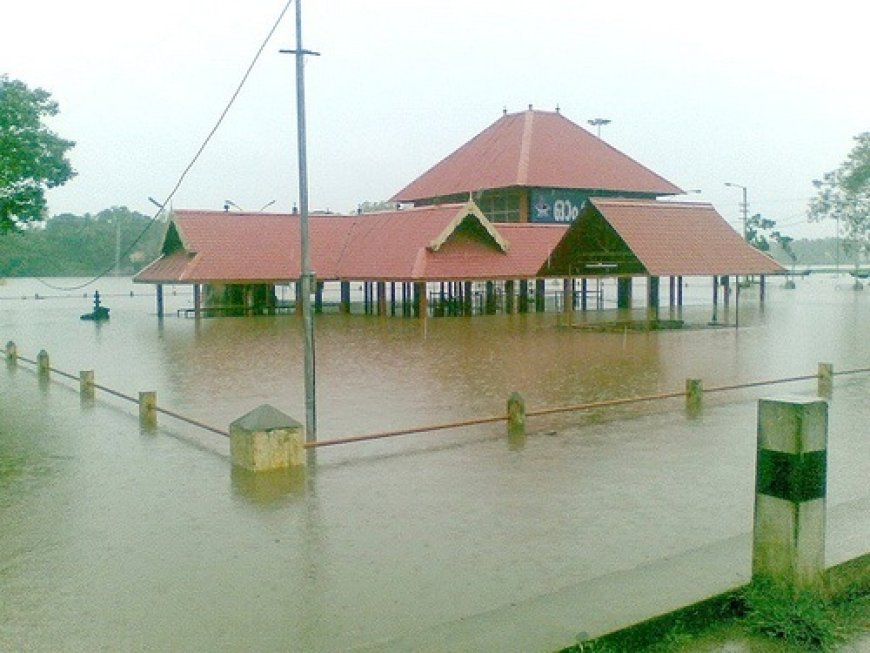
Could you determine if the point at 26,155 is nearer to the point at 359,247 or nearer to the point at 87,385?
the point at 359,247

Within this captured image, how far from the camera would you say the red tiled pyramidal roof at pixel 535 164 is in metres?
41.4

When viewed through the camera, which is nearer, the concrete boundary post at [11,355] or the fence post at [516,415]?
the fence post at [516,415]

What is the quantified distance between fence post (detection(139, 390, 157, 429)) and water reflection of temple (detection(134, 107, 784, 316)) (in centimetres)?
1790

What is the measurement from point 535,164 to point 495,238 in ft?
26.3

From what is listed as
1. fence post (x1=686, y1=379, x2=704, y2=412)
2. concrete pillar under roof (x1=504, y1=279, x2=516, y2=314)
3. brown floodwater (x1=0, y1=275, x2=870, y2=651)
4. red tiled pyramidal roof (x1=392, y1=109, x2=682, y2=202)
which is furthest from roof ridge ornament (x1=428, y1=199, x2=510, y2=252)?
fence post (x1=686, y1=379, x2=704, y2=412)

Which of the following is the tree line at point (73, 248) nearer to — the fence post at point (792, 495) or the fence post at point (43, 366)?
the fence post at point (43, 366)

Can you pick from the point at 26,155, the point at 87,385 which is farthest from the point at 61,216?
the point at 87,385

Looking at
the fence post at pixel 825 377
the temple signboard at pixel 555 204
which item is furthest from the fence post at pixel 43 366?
the temple signboard at pixel 555 204

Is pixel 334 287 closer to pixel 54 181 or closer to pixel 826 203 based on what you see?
pixel 826 203

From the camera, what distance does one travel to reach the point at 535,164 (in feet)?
136

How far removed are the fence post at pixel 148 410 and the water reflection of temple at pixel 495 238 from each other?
17.9m

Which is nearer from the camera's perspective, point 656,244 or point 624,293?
point 656,244

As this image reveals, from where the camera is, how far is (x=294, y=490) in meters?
8.58

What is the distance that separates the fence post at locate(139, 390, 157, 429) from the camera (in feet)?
40.5
